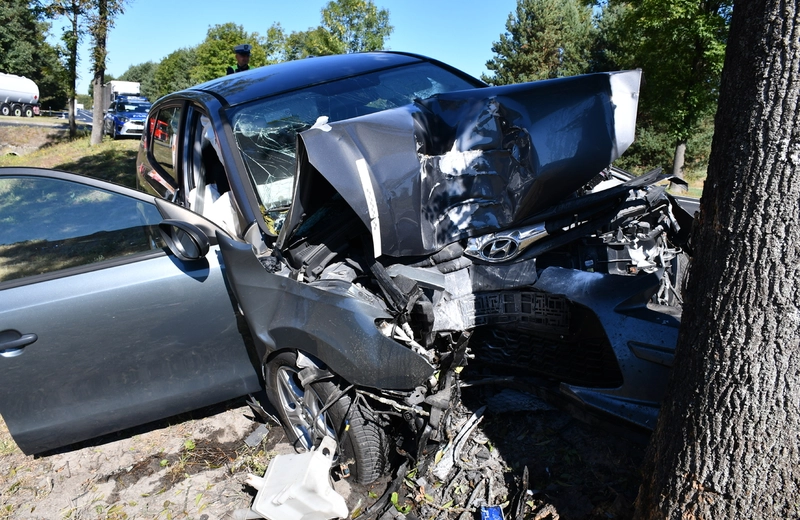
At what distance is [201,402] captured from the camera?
3.05m

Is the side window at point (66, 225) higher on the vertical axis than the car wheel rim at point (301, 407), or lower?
higher

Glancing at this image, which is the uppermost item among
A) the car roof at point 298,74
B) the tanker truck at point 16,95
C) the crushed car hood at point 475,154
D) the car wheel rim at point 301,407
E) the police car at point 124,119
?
the tanker truck at point 16,95

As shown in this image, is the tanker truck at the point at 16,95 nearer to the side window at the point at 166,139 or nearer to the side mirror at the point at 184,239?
the side window at the point at 166,139

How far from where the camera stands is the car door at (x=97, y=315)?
2.66 meters

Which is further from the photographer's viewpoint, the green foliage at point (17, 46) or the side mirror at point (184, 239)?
the green foliage at point (17, 46)

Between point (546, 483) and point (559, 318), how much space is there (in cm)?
77

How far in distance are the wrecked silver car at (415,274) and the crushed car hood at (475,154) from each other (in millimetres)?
10

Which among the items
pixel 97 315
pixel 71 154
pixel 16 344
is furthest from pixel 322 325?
pixel 71 154

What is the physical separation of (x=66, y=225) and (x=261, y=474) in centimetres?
165

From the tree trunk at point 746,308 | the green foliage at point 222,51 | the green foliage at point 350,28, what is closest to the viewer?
the tree trunk at point 746,308

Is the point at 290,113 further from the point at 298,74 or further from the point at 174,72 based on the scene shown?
the point at 174,72

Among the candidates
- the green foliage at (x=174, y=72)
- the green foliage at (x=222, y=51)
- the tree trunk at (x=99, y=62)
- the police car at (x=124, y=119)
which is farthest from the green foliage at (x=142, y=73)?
the tree trunk at (x=99, y=62)

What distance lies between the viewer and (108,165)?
12883 mm

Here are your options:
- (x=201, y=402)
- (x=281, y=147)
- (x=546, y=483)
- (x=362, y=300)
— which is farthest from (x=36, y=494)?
(x=546, y=483)
